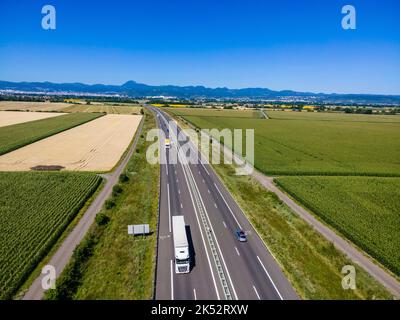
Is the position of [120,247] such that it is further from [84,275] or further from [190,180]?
[190,180]

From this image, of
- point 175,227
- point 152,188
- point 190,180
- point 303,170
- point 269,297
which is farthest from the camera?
point 303,170

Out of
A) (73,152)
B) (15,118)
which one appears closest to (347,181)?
(73,152)

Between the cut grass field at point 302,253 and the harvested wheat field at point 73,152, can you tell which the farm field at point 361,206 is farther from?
the harvested wheat field at point 73,152

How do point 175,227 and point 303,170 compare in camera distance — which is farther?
point 303,170

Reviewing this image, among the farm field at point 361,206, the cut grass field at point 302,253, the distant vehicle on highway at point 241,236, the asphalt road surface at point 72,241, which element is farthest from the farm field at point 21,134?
the farm field at point 361,206

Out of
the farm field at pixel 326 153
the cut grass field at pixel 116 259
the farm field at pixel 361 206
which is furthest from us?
the farm field at pixel 326 153

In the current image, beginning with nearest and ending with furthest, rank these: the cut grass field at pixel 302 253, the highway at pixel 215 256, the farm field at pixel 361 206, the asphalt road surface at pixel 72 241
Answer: the asphalt road surface at pixel 72 241 < the highway at pixel 215 256 < the cut grass field at pixel 302 253 < the farm field at pixel 361 206

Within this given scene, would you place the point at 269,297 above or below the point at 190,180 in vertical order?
below

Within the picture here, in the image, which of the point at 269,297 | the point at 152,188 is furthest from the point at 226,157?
the point at 269,297
